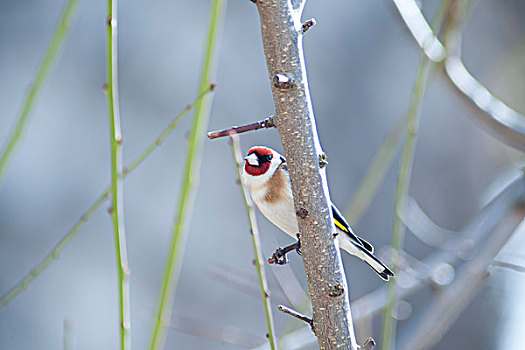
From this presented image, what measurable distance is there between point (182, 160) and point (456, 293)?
155 centimetres

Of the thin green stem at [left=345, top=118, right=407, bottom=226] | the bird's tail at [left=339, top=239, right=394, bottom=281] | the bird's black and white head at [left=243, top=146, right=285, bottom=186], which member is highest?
the bird's black and white head at [left=243, top=146, right=285, bottom=186]

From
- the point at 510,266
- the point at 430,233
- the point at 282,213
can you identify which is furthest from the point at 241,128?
the point at 430,233

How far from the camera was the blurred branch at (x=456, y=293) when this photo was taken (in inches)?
52.5

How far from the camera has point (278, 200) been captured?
1.43 metres

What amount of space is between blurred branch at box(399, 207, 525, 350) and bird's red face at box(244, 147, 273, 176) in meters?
0.47

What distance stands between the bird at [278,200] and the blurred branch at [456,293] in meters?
0.12

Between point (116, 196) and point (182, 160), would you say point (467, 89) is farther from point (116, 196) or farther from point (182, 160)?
point (182, 160)

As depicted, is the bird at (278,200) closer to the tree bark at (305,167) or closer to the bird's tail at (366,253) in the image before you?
the bird's tail at (366,253)

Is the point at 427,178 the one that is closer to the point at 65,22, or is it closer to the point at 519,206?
the point at 519,206

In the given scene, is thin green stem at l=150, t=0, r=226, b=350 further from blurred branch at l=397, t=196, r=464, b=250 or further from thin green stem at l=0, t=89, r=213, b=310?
blurred branch at l=397, t=196, r=464, b=250

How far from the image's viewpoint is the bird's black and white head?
60.1 inches

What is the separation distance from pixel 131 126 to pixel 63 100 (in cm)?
27

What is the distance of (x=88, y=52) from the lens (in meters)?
2.61

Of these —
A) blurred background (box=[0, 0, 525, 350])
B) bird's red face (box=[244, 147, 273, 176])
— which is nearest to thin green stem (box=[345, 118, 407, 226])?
bird's red face (box=[244, 147, 273, 176])
